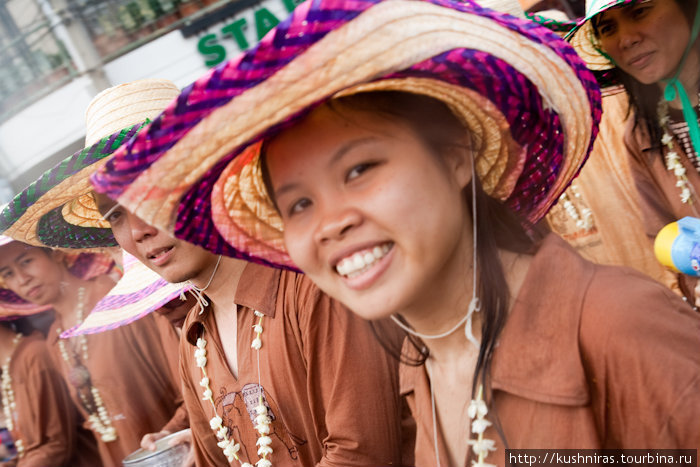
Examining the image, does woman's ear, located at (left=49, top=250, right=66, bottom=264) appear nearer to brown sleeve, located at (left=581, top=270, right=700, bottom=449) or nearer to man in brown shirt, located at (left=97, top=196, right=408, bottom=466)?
man in brown shirt, located at (left=97, top=196, right=408, bottom=466)

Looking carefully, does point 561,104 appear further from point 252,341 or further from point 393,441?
point 252,341

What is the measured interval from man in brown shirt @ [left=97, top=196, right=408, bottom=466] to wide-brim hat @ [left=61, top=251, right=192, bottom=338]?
0.25 metres

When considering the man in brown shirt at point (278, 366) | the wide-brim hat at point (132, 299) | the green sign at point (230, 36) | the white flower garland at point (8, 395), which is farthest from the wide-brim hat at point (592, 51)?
the green sign at point (230, 36)

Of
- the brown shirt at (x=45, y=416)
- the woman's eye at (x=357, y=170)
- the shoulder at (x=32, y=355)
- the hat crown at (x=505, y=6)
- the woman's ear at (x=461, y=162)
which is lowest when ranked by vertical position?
the brown shirt at (x=45, y=416)

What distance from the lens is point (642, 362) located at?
968 mm

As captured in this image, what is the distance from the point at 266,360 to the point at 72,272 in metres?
2.58

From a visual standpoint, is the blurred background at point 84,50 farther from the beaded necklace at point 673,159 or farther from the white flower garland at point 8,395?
the beaded necklace at point 673,159

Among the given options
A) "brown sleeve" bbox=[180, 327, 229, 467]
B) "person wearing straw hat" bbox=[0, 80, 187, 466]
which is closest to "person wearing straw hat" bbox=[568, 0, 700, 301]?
"brown sleeve" bbox=[180, 327, 229, 467]

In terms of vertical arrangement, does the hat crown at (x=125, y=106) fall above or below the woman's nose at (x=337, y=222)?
above

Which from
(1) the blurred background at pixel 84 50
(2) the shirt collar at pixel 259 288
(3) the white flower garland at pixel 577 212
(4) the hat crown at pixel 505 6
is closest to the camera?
(2) the shirt collar at pixel 259 288

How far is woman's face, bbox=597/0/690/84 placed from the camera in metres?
2.01

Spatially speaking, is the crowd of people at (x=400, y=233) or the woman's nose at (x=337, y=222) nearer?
the crowd of people at (x=400, y=233)

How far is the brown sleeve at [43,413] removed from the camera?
3.71 meters

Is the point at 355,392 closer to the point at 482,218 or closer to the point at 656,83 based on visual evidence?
the point at 482,218
